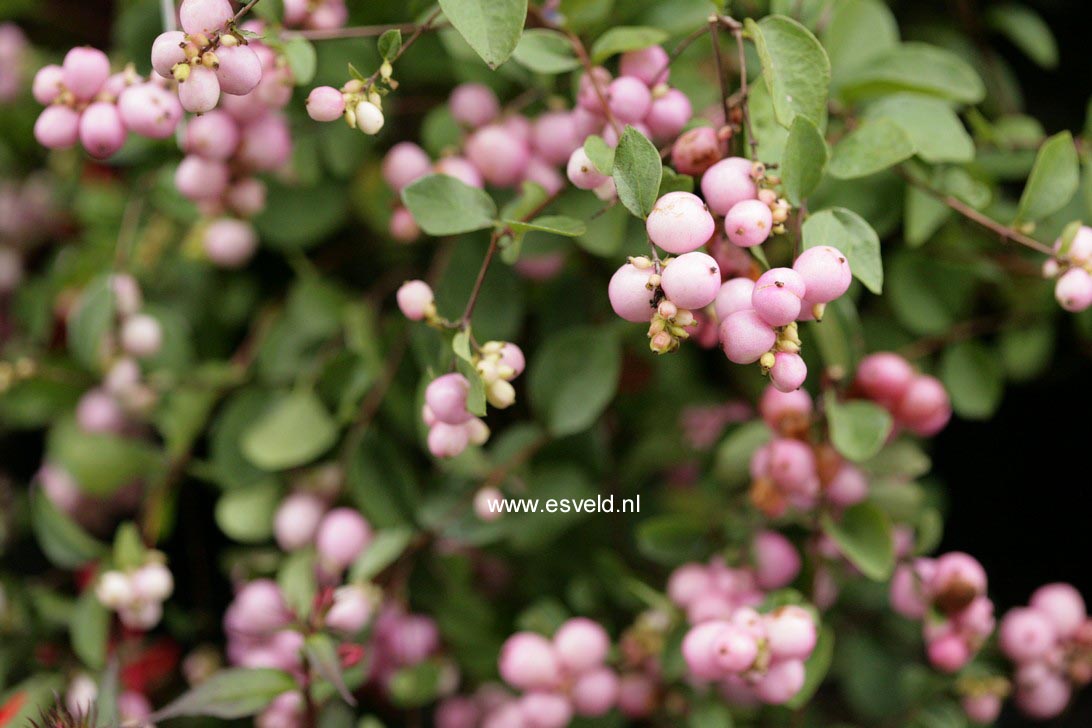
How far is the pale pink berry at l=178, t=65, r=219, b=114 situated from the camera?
0.31 metres

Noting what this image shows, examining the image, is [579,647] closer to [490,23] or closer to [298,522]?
[298,522]

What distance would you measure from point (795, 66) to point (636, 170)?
0.08 meters

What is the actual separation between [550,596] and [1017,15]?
0.50m

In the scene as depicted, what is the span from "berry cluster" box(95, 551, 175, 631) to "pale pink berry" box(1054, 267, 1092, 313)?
1.60 ft

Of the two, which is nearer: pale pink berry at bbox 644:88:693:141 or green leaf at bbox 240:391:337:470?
pale pink berry at bbox 644:88:693:141

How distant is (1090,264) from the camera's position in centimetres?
39

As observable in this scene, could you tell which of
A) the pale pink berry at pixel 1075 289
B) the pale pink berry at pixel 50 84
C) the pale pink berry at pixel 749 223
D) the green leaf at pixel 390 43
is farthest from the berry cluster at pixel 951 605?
the pale pink berry at pixel 50 84

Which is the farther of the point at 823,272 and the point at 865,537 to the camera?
the point at 865,537

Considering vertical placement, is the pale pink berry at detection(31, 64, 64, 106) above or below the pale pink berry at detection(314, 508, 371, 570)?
above

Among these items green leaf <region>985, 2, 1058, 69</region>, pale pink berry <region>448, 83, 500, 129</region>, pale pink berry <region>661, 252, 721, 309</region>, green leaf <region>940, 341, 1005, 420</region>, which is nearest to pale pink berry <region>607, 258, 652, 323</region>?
pale pink berry <region>661, 252, 721, 309</region>

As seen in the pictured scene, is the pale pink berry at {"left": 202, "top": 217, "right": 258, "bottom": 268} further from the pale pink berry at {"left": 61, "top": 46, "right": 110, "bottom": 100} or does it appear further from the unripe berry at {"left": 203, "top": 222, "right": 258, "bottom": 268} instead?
the pale pink berry at {"left": 61, "top": 46, "right": 110, "bottom": 100}

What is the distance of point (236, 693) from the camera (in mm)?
436

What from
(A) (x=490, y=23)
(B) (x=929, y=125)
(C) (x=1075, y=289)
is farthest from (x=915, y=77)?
(A) (x=490, y=23)

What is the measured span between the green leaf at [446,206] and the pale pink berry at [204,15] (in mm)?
101
